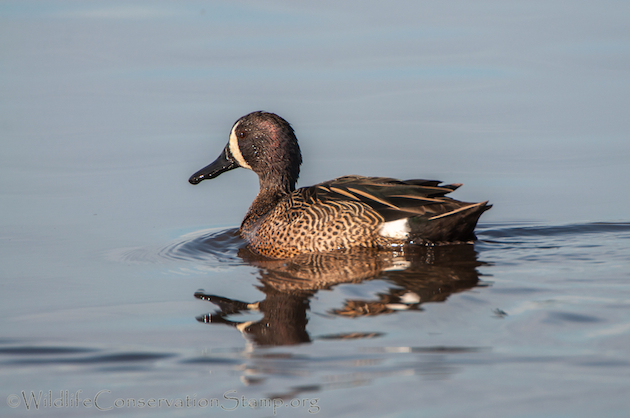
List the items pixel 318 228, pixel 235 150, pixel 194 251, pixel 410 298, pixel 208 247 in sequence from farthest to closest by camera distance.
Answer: pixel 235 150 < pixel 208 247 < pixel 194 251 < pixel 318 228 < pixel 410 298

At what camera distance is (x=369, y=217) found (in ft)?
24.1

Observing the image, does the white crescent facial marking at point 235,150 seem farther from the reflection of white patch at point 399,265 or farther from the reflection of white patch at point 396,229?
the reflection of white patch at point 399,265

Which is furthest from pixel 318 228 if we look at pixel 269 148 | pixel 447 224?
pixel 269 148

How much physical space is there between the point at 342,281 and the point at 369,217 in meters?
1.20

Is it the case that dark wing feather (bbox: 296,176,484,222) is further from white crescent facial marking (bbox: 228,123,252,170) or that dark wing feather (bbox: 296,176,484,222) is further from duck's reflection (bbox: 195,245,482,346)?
white crescent facial marking (bbox: 228,123,252,170)

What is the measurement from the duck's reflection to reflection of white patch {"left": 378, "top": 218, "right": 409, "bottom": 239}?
0.54 feet

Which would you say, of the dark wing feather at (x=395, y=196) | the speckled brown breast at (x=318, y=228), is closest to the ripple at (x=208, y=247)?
the speckled brown breast at (x=318, y=228)

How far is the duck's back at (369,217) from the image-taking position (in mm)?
7168

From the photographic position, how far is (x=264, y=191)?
8938 mm

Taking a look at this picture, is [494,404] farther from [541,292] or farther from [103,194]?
[103,194]

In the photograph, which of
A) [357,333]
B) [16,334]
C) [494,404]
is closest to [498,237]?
[357,333]

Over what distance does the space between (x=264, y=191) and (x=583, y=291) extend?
4138 millimetres

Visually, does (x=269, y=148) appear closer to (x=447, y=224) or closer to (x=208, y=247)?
(x=208, y=247)

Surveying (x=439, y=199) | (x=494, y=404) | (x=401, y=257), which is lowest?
(x=494, y=404)
